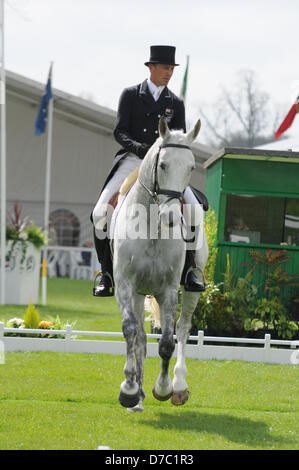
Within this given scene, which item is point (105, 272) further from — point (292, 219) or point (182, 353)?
point (292, 219)

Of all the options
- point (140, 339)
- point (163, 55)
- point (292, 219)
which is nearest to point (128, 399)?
point (140, 339)

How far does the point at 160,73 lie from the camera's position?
33.6ft

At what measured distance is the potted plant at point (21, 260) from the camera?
2317cm

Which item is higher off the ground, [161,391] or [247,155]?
[247,155]

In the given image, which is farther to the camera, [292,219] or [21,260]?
[21,260]

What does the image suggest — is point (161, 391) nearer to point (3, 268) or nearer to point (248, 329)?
point (248, 329)

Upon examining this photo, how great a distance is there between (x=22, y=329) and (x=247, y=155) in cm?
536

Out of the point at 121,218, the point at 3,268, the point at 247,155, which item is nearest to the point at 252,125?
the point at 3,268

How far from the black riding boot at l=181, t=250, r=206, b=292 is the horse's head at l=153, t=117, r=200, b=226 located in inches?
66.9

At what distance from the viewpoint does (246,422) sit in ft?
31.1

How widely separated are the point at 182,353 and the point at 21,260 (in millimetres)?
13489

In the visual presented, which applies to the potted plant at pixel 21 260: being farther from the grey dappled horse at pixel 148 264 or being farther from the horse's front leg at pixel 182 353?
the grey dappled horse at pixel 148 264

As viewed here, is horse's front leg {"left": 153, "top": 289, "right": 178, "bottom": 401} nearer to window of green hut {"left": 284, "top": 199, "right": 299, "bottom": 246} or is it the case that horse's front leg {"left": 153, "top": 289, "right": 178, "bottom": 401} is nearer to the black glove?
the black glove

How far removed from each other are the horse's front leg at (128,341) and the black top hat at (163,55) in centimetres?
259
